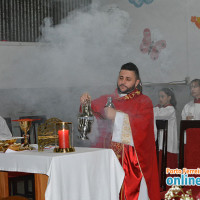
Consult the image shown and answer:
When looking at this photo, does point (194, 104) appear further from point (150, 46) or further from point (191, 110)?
point (150, 46)

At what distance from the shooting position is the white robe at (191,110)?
530 cm

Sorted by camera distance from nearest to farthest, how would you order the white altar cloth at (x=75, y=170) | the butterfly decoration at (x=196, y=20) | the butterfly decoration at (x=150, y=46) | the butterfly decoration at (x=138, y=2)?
the white altar cloth at (x=75, y=170)
the butterfly decoration at (x=196, y=20)
the butterfly decoration at (x=138, y=2)
the butterfly decoration at (x=150, y=46)

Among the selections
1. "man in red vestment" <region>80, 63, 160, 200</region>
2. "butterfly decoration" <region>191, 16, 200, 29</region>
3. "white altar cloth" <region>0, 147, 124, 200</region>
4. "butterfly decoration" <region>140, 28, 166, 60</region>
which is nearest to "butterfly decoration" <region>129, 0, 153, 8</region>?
"butterfly decoration" <region>140, 28, 166, 60</region>

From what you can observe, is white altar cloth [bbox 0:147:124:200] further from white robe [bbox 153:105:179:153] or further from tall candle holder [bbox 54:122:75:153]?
white robe [bbox 153:105:179:153]

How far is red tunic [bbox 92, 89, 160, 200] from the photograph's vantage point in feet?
10.1

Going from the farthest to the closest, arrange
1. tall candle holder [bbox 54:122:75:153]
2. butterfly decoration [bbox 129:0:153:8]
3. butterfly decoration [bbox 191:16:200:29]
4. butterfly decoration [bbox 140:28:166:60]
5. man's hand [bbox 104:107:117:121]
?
1. butterfly decoration [bbox 140:28:166:60]
2. butterfly decoration [bbox 129:0:153:8]
3. butterfly decoration [bbox 191:16:200:29]
4. man's hand [bbox 104:107:117:121]
5. tall candle holder [bbox 54:122:75:153]

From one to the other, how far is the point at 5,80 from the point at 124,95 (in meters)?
2.28

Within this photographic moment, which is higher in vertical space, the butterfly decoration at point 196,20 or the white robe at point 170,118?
the butterfly decoration at point 196,20

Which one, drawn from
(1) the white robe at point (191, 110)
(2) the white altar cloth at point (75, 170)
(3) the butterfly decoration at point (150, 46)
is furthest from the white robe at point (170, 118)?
(2) the white altar cloth at point (75, 170)

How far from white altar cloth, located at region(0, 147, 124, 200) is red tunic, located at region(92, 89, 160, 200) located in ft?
1.19

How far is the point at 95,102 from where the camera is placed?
3.39 m

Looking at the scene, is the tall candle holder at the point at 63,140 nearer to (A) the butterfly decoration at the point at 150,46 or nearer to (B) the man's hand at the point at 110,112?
(B) the man's hand at the point at 110,112

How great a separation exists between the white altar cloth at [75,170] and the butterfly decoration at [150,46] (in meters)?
3.21

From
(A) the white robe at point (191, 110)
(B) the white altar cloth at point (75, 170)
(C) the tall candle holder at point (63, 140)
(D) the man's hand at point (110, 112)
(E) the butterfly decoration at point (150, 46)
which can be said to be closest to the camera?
(B) the white altar cloth at point (75, 170)
